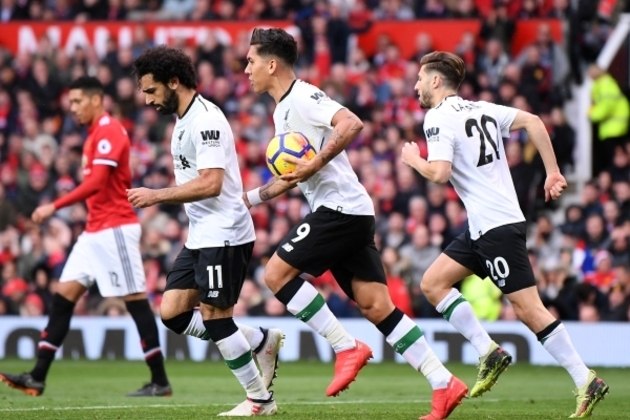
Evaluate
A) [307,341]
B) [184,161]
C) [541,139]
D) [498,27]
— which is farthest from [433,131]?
[498,27]

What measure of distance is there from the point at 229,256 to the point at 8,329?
9.57m

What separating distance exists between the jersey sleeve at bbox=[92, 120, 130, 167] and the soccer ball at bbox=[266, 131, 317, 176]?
3084mm

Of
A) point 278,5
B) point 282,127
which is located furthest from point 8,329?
point 282,127

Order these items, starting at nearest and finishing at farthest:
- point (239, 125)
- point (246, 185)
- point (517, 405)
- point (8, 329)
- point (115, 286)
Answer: point (517, 405) < point (115, 286) < point (8, 329) < point (246, 185) < point (239, 125)

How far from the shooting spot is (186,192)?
9.34 meters

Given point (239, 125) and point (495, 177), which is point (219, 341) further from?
point (239, 125)

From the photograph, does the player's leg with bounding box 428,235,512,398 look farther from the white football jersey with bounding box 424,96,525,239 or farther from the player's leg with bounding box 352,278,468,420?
the player's leg with bounding box 352,278,468,420

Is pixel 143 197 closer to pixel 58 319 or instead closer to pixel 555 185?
pixel 555 185

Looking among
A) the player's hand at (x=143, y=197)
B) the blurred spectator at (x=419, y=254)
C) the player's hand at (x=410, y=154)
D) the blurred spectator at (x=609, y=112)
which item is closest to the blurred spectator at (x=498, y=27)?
→ the blurred spectator at (x=609, y=112)

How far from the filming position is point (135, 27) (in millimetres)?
24344

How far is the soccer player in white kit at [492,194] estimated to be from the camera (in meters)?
9.71

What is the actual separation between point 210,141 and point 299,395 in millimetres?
3743

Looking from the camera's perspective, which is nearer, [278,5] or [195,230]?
[195,230]

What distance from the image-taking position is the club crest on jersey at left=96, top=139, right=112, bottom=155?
1235cm
